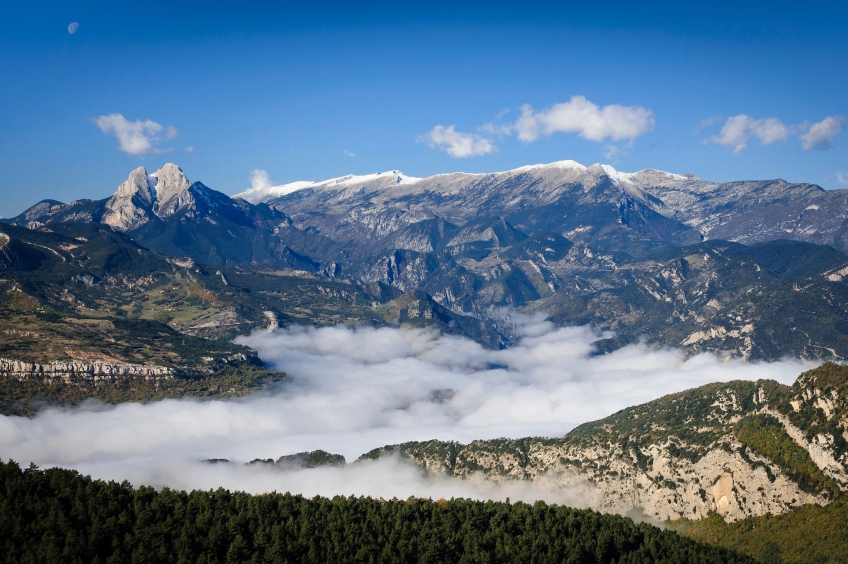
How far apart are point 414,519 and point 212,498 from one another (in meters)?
41.2

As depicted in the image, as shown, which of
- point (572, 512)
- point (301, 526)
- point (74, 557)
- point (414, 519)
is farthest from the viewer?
point (572, 512)

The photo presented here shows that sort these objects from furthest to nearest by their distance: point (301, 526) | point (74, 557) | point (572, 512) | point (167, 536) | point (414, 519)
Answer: point (572, 512), point (414, 519), point (301, 526), point (167, 536), point (74, 557)

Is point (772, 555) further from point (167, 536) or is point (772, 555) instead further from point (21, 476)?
point (21, 476)

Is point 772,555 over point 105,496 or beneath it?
beneath

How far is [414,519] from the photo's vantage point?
17138 cm

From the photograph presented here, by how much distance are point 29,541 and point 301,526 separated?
47.0 meters

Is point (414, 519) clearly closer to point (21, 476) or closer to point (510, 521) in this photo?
point (510, 521)

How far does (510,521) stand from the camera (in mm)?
175750

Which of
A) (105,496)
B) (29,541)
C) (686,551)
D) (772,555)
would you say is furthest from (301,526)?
(772,555)

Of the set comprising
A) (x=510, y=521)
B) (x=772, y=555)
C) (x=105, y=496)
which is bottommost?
(x=772, y=555)

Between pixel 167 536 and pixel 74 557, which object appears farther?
pixel 167 536

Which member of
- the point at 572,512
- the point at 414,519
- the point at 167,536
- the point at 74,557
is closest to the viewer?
the point at 74,557

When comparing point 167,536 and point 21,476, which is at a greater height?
point 21,476

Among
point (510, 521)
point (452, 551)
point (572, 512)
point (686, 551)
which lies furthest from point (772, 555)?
point (452, 551)
